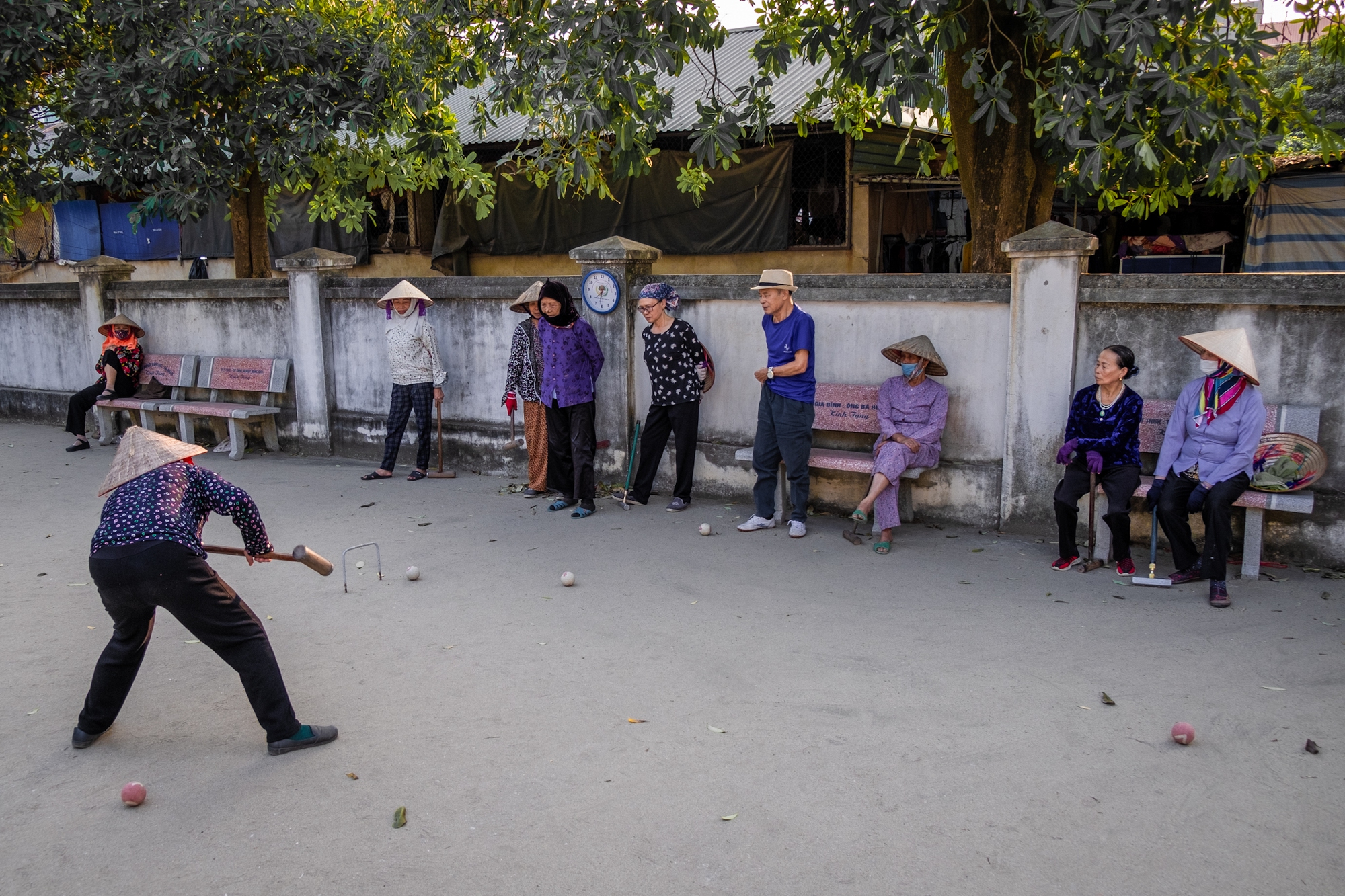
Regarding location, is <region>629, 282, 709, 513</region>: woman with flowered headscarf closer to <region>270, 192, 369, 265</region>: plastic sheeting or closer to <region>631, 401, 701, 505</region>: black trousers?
<region>631, 401, 701, 505</region>: black trousers

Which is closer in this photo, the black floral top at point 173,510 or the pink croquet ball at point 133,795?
the pink croquet ball at point 133,795

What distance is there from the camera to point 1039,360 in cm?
681

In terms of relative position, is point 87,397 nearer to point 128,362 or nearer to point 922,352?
point 128,362

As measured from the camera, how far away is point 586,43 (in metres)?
6.30

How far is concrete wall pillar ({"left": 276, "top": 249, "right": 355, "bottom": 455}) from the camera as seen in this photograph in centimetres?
1026

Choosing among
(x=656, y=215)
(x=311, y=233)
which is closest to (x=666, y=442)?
(x=656, y=215)

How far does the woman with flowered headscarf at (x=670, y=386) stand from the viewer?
25.6 feet

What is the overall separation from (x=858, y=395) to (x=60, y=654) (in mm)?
5398

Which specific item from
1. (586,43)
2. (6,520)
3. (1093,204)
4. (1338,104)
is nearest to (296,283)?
(6,520)

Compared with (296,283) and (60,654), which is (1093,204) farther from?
(60,654)

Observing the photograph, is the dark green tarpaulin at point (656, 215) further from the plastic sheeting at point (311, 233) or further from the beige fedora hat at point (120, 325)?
the beige fedora hat at point (120, 325)

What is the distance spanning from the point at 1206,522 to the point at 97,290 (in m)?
12.0

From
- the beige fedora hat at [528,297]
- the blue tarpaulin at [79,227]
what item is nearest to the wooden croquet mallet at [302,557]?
the beige fedora hat at [528,297]

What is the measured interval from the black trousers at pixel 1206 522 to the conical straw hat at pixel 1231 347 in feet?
2.08
